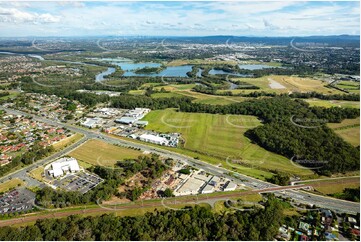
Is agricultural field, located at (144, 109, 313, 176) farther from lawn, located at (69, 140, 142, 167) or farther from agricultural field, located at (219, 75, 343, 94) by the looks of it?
agricultural field, located at (219, 75, 343, 94)

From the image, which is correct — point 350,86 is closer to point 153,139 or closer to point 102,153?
point 153,139

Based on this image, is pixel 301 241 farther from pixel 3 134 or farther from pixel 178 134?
pixel 3 134

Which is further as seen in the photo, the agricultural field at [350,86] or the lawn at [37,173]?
the agricultural field at [350,86]

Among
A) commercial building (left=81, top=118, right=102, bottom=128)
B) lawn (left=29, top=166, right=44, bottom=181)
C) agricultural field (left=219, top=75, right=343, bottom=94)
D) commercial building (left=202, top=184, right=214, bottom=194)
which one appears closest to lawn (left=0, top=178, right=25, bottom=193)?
lawn (left=29, top=166, right=44, bottom=181)

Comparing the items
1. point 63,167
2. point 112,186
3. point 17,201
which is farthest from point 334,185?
point 17,201

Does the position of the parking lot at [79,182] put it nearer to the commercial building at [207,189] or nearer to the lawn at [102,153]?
the lawn at [102,153]

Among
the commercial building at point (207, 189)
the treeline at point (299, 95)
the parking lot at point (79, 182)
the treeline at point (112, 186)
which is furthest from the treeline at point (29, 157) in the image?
the treeline at point (299, 95)

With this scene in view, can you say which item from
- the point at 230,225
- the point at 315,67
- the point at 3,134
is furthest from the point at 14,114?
the point at 315,67
